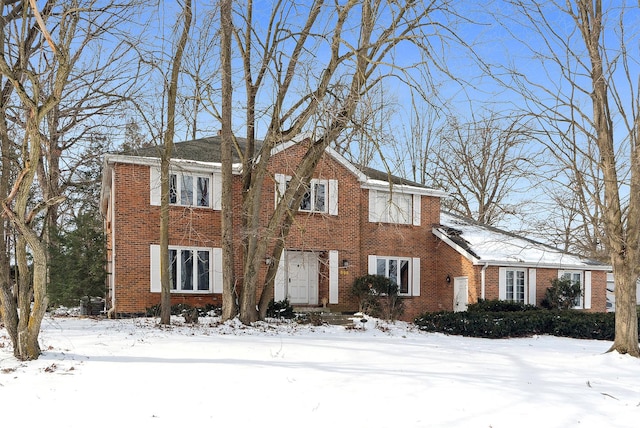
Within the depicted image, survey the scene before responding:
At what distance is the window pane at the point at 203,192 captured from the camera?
1906 centimetres

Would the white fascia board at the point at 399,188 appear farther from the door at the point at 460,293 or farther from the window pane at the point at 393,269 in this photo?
the door at the point at 460,293

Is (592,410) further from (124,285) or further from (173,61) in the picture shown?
(124,285)

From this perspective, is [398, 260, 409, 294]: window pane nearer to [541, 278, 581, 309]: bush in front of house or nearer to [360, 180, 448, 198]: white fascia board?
[360, 180, 448, 198]: white fascia board

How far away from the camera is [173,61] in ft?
47.1

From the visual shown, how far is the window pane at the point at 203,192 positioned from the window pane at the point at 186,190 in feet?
0.96

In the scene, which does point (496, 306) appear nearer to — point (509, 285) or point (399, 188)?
point (509, 285)

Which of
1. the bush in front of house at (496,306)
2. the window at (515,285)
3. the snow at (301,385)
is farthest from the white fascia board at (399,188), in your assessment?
the snow at (301,385)

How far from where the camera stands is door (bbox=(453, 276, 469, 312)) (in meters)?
21.6

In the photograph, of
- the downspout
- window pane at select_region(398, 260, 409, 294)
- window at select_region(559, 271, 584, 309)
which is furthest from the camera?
window at select_region(559, 271, 584, 309)

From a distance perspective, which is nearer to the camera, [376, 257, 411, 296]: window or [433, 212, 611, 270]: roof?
[433, 212, 611, 270]: roof

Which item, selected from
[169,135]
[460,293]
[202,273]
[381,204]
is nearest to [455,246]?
[460,293]

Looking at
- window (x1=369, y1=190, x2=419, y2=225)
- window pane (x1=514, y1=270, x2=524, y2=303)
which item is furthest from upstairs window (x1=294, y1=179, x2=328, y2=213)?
window pane (x1=514, y1=270, x2=524, y2=303)

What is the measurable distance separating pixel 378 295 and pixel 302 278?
2.80m

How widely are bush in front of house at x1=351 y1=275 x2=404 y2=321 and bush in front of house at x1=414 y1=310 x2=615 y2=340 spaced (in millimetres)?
2664
